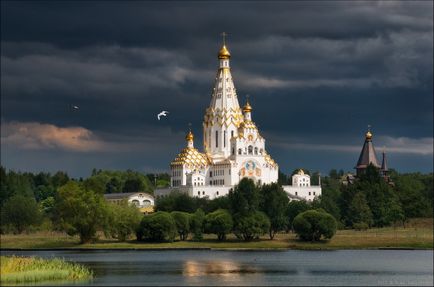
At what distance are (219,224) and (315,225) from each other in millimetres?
9922

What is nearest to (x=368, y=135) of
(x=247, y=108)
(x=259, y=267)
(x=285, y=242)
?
(x=247, y=108)

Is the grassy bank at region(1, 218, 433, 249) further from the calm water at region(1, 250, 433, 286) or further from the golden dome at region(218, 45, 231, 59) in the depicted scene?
the golden dome at region(218, 45, 231, 59)

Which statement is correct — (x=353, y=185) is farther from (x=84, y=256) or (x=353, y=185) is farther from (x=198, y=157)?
(x=84, y=256)

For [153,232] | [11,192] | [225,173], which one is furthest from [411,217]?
[11,192]

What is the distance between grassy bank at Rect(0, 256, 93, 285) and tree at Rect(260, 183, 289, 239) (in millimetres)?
52843

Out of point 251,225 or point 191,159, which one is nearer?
point 251,225

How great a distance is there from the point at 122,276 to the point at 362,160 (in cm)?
12492

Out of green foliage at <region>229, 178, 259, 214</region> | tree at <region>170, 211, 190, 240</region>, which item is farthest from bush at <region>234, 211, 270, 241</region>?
tree at <region>170, 211, 190, 240</region>

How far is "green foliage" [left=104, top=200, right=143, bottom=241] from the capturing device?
116 meters

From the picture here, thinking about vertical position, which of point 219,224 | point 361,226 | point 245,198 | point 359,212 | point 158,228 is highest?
point 245,198

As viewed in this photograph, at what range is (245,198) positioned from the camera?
120250 mm

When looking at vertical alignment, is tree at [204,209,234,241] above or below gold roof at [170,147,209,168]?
below

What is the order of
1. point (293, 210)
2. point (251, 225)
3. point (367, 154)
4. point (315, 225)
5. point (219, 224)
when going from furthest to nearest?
point (367, 154) → point (293, 210) → point (219, 224) → point (251, 225) → point (315, 225)

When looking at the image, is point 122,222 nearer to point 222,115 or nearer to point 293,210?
point 293,210
